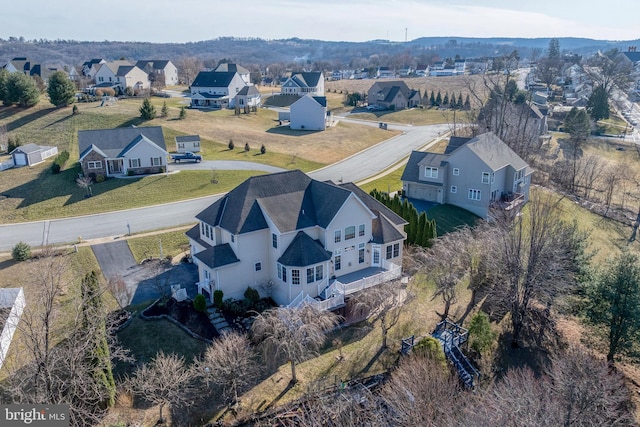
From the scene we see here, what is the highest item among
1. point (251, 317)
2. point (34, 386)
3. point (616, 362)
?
point (34, 386)

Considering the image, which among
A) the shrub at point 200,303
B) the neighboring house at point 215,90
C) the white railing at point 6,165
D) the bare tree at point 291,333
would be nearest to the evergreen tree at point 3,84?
the white railing at point 6,165

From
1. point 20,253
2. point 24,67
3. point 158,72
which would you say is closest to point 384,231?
point 20,253

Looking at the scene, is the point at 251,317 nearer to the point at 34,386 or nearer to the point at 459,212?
the point at 34,386

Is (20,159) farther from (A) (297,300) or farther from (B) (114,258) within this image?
(A) (297,300)

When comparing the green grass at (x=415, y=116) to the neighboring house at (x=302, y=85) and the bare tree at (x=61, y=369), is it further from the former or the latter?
the bare tree at (x=61, y=369)

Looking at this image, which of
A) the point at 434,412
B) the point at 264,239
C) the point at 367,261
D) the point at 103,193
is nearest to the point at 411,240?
the point at 367,261

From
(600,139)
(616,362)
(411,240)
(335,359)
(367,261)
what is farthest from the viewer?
(600,139)

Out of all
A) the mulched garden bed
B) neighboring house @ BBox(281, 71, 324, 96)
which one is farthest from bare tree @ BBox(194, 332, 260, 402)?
neighboring house @ BBox(281, 71, 324, 96)
